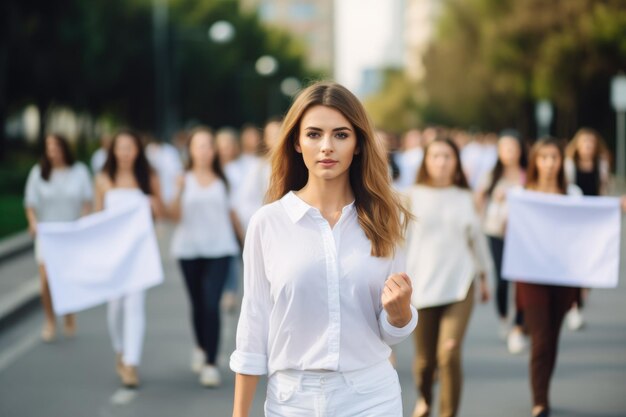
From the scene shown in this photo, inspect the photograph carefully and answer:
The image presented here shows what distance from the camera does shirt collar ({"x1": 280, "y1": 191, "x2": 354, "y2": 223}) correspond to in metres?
3.64

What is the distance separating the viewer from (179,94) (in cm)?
7006

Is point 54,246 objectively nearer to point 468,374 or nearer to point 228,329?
point 228,329

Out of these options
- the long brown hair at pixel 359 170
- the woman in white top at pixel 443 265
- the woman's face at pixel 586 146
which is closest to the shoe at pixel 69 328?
the woman in white top at pixel 443 265

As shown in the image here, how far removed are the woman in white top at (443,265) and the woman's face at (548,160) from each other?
76cm

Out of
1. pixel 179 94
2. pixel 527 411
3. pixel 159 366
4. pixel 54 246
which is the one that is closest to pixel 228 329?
pixel 159 366

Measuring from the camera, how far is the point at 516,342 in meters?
9.81

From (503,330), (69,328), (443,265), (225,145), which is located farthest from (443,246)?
(225,145)

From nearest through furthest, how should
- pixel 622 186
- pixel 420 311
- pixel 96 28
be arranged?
pixel 420 311
pixel 622 186
pixel 96 28

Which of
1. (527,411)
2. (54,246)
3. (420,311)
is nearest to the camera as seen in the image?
(420,311)

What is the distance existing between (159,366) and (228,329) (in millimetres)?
1638

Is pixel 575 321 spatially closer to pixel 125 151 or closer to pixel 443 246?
pixel 443 246

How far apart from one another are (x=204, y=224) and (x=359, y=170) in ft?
16.9

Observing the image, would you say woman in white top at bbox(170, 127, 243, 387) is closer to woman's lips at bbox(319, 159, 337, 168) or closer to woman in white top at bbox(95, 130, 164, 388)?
woman in white top at bbox(95, 130, 164, 388)

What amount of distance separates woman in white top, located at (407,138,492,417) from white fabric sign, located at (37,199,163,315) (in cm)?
238
